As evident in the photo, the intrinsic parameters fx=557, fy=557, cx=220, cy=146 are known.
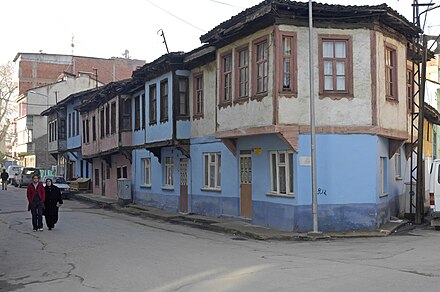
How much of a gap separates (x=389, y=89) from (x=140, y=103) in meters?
14.7

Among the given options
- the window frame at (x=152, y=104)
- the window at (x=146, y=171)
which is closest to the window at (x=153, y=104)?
the window frame at (x=152, y=104)

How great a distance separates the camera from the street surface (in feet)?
30.5

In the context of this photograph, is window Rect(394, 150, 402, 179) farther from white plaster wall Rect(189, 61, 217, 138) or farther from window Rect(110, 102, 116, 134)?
window Rect(110, 102, 116, 134)

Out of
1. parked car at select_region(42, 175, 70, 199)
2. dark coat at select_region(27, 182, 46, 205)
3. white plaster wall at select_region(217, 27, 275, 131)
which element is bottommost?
parked car at select_region(42, 175, 70, 199)

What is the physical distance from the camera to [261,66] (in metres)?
18.0

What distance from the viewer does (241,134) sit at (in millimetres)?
18594

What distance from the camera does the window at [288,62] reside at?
17188mm

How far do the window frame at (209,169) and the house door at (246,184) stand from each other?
1.76 metres

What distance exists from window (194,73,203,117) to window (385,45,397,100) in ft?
26.2

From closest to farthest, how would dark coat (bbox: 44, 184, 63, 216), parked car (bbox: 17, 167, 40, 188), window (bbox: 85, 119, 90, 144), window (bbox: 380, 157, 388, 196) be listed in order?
dark coat (bbox: 44, 184, 63, 216) < window (bbox: 380, 157, 388, 196) < window (bbox: 85, 119, 90, 144) < parked car (bbox: 17, 167, 40, 188)

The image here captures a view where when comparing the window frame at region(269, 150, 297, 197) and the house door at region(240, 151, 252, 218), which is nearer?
the window frame at region(269, 150, 297, 197)

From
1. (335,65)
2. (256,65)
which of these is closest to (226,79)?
(256,65)

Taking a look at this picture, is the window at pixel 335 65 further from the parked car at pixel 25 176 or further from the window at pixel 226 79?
the parked car at pixel 25 176

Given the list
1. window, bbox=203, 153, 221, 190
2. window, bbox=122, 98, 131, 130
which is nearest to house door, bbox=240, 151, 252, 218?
window, bbox=203, 153, 221, 190
